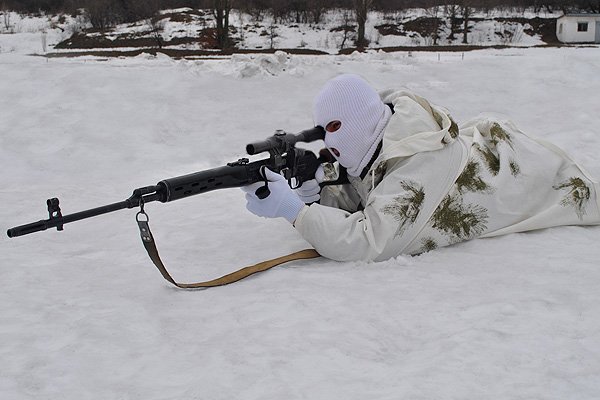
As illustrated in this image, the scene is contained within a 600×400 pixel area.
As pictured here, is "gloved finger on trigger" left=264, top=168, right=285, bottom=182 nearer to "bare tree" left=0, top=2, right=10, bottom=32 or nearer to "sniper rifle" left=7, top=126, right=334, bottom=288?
"sniper rifle" left=7, top=126, right=334, bottom=288

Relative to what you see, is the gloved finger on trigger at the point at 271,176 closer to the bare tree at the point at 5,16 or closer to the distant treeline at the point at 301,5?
the distant treeline at the point at 301,5

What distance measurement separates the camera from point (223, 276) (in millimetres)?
2520

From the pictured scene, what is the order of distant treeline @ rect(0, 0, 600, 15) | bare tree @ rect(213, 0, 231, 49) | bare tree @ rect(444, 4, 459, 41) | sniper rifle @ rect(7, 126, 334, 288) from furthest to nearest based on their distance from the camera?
distant treeline @ rect(0, 0, 600, 15)
bare tree @ rect(444, 4, 459, 41)
bare tree @ rect(213, 0, 231, 49)
sniper rifle @ rect(7, 126, 334, 288)

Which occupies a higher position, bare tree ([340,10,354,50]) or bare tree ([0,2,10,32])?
bare tree ([0,2,10,32])

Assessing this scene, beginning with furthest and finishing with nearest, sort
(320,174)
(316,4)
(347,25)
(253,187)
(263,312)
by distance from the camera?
(316,4)
(347,25)
(320,174)
(253,187)
(263,312)

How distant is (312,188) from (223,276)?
70 cm

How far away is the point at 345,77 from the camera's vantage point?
266cm

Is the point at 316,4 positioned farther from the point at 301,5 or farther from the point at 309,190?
the point at 309,190

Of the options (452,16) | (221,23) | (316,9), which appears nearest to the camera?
(221,23)

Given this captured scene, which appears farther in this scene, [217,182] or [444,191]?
[444,191]

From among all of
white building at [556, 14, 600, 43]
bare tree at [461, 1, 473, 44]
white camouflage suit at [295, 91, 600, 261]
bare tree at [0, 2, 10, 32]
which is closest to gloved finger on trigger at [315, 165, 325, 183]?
white camouflage suit at [295, 91, 600, 261]

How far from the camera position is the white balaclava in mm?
2619

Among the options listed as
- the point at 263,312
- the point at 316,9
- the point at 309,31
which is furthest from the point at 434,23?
the point at 263,312

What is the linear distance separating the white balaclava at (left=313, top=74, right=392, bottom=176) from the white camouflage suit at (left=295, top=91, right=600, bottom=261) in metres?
0.07
